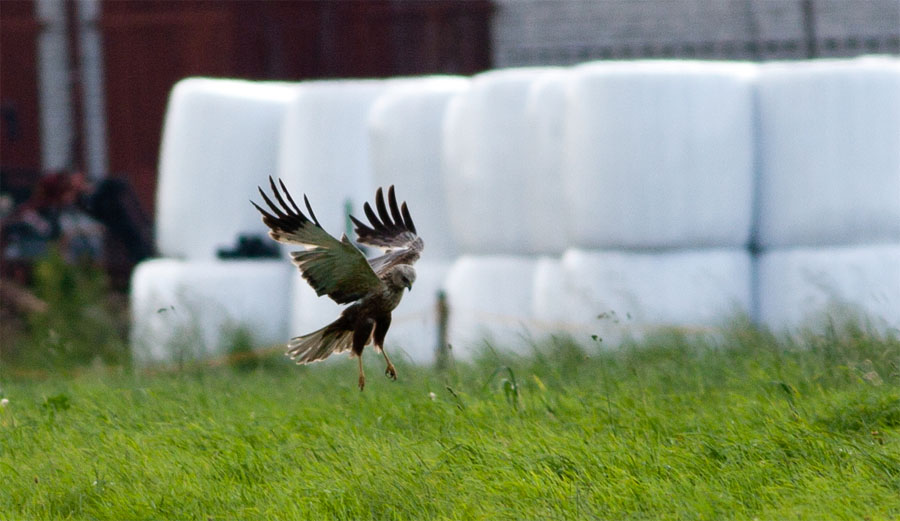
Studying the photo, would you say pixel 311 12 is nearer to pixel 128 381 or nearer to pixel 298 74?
pixel 298 74

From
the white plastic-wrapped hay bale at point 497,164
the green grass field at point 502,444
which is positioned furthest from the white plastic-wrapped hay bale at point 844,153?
the green grass field at point 502,444

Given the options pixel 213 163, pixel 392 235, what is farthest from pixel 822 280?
pixel 213 163

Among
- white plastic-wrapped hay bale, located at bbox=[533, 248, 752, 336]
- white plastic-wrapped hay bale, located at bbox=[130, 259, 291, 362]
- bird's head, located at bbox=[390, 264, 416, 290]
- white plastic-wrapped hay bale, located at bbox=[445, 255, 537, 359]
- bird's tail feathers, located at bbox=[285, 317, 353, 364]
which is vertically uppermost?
bird's head, located at bbox=[390, 264, 416, 290]

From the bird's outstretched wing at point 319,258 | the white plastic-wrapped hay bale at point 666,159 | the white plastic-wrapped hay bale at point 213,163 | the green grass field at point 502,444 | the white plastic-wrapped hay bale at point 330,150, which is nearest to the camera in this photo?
the green grass field at point 502,444

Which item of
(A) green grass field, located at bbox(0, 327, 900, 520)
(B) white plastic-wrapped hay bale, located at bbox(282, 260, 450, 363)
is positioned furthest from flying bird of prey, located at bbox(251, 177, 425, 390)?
(B) white plastic-wrapped hay bale, located at bbox(282, 260, 450, 363)

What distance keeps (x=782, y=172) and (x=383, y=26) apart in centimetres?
757

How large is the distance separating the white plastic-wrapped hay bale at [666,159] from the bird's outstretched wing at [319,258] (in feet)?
12.6

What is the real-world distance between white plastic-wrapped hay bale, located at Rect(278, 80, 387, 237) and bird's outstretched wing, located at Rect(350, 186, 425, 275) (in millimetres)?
4623

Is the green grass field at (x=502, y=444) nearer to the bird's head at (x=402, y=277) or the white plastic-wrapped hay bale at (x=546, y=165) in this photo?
the bird's head at (x=402, y=277)

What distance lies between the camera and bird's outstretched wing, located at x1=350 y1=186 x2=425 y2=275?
4566 millimetres

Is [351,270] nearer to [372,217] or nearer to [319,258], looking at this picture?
[319,258]

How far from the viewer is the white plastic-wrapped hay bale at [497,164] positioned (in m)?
8.51

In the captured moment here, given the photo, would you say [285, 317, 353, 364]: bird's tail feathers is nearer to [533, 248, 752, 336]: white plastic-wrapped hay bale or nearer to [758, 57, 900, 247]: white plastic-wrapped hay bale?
[533, 248, 752, 336]: white plastic-wrapped hay bale

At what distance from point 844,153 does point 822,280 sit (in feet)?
2.68
